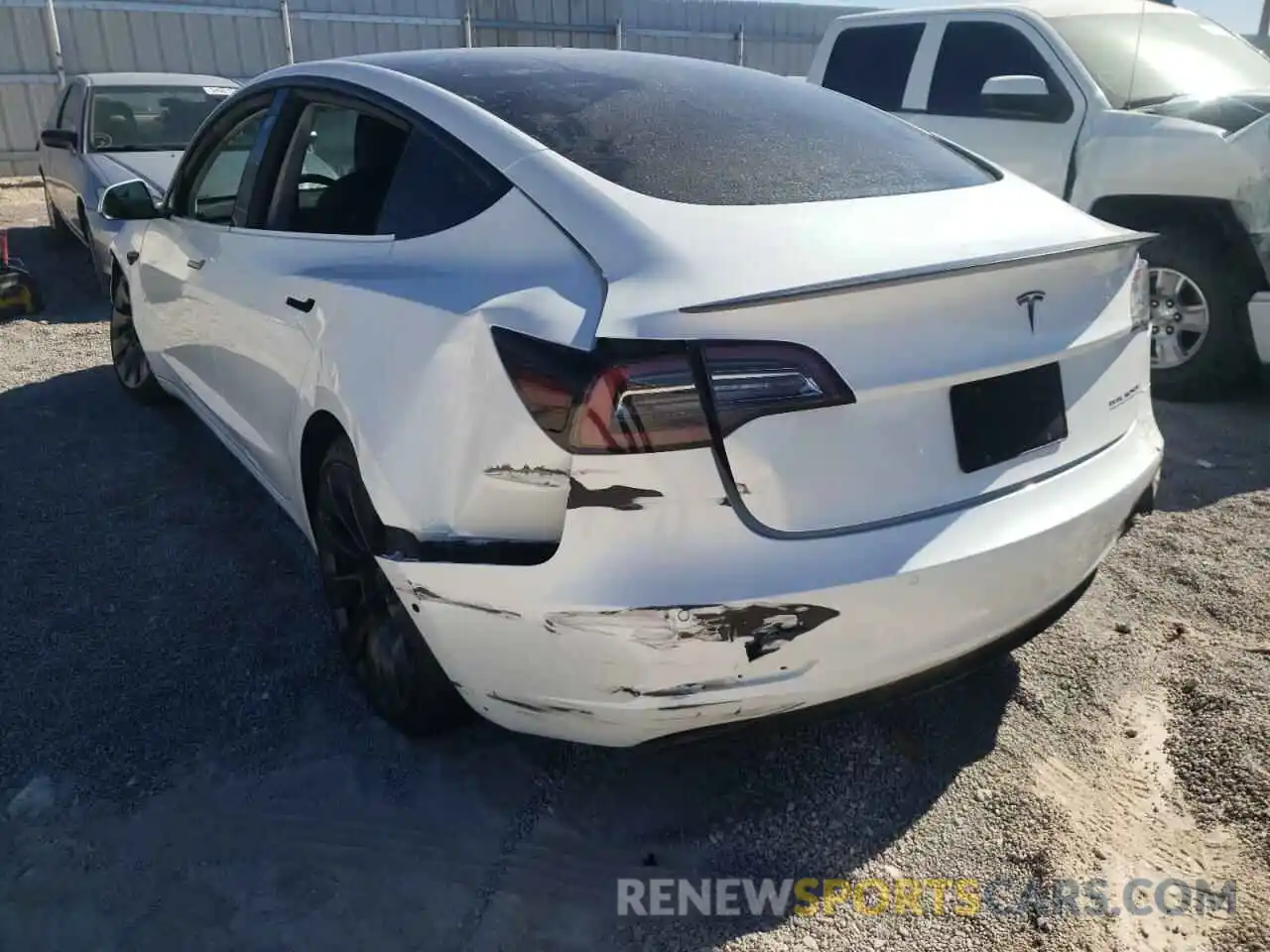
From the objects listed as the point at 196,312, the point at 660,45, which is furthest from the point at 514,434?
the point at 660,45

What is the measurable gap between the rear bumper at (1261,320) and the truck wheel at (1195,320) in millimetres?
115

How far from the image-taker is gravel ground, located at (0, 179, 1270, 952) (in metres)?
2.05

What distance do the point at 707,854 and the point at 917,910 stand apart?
444mm

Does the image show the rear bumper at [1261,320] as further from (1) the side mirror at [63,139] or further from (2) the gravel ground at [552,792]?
(1) the side mirror at [63,139]

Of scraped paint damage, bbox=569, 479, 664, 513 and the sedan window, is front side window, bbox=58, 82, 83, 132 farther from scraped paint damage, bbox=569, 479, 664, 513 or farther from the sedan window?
scraped paint damage, bbox=569, 479, 664, 513

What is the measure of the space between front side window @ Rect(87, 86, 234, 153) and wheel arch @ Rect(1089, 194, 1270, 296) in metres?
6.43

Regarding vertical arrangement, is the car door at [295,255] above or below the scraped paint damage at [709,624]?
above

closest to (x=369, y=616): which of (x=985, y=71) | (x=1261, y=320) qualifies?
(x=1261, y=320)

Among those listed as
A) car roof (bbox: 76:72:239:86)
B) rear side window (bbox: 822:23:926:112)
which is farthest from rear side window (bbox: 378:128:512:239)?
car roof (bbox: 76:72:239:86)

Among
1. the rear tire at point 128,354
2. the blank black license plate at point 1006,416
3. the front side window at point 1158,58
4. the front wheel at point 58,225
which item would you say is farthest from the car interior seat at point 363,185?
the front wheel at point 58,225

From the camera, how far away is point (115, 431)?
482 cm

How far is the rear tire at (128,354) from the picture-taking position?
194 inches

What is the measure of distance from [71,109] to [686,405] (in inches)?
344

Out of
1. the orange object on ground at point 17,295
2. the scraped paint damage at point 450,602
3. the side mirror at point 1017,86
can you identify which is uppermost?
the side mirror at point 1017,86
